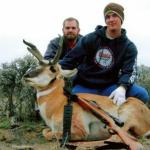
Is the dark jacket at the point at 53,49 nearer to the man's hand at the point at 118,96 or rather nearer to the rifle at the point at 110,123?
the man's hand at the point at 118,96

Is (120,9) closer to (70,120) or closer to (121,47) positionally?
(121,47)

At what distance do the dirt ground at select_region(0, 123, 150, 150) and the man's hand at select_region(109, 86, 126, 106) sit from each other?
708 millimetres

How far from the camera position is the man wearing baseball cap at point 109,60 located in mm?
8914

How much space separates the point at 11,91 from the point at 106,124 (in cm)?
504

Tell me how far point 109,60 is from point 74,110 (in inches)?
48.3

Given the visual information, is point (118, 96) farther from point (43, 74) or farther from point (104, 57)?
point (43, 74)

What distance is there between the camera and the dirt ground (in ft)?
25.5

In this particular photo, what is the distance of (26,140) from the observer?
9305 millimetres

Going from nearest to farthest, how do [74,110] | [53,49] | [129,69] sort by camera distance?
[74,110] < [129,69] < [53,49]

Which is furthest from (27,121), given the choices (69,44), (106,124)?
(106,124)

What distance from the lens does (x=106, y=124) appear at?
7.79m

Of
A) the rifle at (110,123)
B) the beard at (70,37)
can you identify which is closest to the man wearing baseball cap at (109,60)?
the rifle at (110,123)

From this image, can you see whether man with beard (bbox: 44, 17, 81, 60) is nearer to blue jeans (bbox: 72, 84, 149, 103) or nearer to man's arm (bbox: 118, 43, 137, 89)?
blue jeans (bbox: 72, 84, 149, 103)

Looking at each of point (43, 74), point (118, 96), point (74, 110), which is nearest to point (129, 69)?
point (118, 96)
